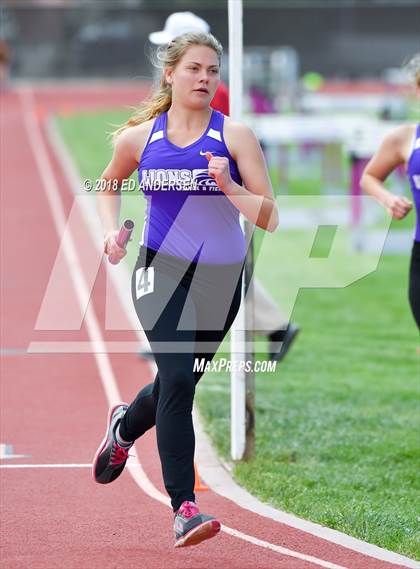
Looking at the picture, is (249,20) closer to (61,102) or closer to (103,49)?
(103,49)

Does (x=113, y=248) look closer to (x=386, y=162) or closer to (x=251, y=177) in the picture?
(x=251, y=177)

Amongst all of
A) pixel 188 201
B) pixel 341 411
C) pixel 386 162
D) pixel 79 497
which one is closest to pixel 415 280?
pixel 386 162

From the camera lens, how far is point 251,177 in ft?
16.3

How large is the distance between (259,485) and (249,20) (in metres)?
44.0

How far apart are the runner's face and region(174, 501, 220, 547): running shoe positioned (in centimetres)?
153

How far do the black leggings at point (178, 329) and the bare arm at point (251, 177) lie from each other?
9.4 inches

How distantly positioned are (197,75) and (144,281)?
2.66 ft

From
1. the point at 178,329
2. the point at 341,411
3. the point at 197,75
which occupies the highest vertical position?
the point at 197,75

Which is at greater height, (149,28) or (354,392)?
(354,392)

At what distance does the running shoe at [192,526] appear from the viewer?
4.70 metres

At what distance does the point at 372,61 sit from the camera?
4794 cm

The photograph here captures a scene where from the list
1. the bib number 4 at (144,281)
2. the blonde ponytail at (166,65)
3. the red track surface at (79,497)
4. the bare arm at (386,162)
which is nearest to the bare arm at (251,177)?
the blonde ponytail at (166,65)

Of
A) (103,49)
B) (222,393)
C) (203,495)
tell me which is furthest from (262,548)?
(103,49)

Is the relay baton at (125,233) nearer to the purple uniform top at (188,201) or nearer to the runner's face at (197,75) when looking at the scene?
the purple uniform top at (188,201)
